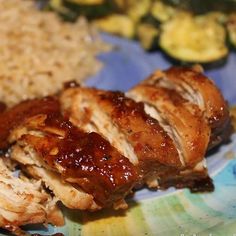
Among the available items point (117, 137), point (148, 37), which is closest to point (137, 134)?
point (117, 137)

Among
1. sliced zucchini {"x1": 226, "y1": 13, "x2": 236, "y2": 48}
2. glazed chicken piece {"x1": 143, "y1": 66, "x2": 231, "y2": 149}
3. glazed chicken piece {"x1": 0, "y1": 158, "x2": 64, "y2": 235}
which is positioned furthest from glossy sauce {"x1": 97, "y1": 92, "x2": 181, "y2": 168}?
sliced zucchini {"x1": 226, "y1": 13, "x2": 236, "y2": 48}

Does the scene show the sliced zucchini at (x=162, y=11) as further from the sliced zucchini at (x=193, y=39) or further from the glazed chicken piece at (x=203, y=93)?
the glazed chicken piece at (x=203, y=93)

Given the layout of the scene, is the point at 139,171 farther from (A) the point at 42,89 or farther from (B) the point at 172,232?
(A) the point at 42,89

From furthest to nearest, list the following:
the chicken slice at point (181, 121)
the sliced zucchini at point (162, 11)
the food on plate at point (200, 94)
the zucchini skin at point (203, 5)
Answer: the zucchini skin at point (203, 5) → the sliced zucchini at point (162, 11) → the food on plate at point (200, 94) → the chicken slice at point (181, 121)

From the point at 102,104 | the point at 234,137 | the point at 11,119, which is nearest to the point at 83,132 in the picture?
the point at 102,104

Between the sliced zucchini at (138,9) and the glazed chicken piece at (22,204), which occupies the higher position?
the sliced zucchini at (138,9)

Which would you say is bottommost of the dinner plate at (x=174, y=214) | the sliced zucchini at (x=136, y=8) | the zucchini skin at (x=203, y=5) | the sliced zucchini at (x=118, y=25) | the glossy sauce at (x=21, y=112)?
the dinner plate at (x=174, y=214)

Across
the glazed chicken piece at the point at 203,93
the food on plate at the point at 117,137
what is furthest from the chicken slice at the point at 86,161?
the glazed chicken piece at the point at 203,93

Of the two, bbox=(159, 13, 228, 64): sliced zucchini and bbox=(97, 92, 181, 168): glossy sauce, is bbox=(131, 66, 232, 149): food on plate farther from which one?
bbox=(159, 13, 228, 64): sliced zucchini
